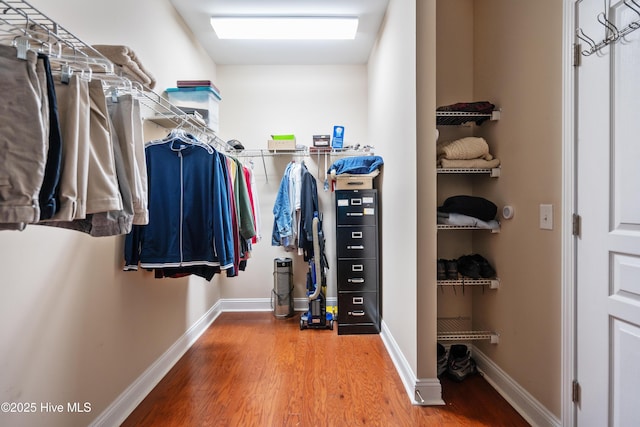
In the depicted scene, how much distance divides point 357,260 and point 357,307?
1.52ft

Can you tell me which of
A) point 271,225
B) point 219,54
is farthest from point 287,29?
point 271,225

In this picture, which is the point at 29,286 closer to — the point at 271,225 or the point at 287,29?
the point at 271,225

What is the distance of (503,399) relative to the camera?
5.77 feet

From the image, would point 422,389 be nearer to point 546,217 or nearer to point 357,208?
point 546,217

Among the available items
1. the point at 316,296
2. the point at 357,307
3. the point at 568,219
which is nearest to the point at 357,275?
the point at 357,307

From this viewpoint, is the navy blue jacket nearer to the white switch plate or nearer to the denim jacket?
the denim jacket

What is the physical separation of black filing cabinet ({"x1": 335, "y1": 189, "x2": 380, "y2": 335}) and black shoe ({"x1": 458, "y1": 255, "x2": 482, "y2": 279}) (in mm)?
845

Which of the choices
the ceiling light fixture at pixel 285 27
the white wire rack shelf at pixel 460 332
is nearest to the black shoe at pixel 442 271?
the white wire rack shelf at pixel 460 332

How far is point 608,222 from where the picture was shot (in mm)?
1183

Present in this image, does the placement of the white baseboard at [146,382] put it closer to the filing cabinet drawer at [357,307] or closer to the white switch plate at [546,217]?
the filing cabinet drawer at [357,307]

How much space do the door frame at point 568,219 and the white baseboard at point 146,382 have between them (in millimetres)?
2402

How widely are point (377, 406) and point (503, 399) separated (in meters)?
0.83

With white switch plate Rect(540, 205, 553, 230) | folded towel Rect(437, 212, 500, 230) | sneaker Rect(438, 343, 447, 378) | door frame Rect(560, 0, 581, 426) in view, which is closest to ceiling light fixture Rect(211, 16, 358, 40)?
door frame Rect(560, 0, 581, 426)

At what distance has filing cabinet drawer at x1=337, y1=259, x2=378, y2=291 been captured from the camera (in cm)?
270
